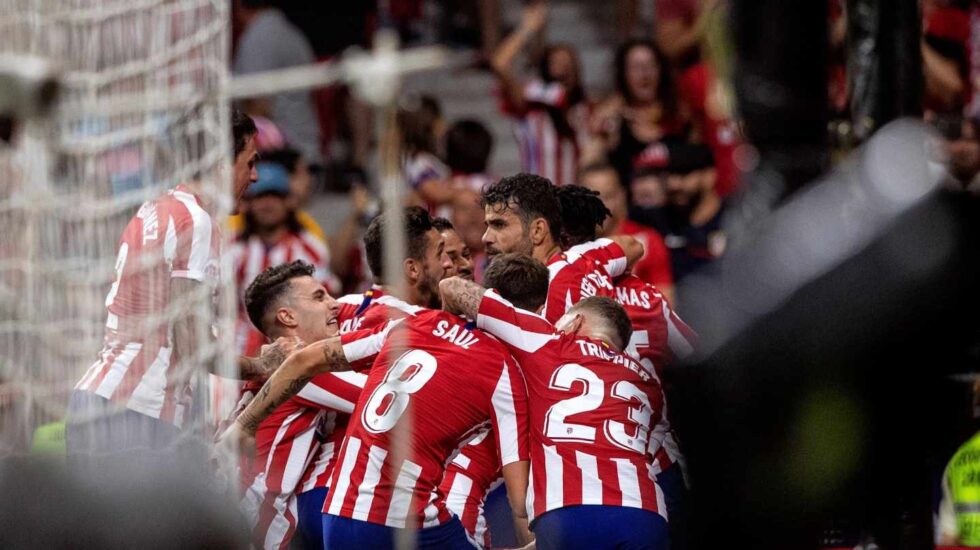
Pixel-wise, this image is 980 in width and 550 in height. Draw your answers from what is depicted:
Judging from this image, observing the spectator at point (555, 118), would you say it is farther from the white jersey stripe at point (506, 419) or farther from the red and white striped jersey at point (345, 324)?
the white jersey stripe at point (506, 419)

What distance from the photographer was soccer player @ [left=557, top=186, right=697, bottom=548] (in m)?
4.97

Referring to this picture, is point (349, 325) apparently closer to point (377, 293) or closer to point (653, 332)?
point (377, 293)

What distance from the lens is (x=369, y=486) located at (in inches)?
190

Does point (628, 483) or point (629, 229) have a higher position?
point (629, 229)

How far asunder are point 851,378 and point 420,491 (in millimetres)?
1993

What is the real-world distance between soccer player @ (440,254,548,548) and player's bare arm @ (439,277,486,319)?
13 centimetres

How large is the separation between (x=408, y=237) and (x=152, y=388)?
1400 mm

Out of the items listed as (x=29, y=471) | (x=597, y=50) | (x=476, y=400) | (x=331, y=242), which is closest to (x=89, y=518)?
(x=29, y=471)

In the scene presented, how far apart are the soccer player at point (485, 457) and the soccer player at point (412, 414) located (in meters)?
0.19

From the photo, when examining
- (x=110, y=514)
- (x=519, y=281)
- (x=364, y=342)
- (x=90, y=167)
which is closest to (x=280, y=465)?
(x=364, y=342)

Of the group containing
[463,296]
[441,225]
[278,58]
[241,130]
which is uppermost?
[278,58]

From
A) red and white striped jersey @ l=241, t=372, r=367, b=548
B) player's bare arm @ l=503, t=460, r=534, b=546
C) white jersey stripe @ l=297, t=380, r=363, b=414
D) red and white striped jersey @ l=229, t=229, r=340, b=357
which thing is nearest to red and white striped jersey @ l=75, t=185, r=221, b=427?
white jersey stripe @ l=297, t=380, r=363, b=414

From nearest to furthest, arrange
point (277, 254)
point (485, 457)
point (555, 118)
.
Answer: point (485, 457), point (277, 254), point (555, 118)

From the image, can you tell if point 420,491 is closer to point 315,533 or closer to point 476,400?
point 476,400
